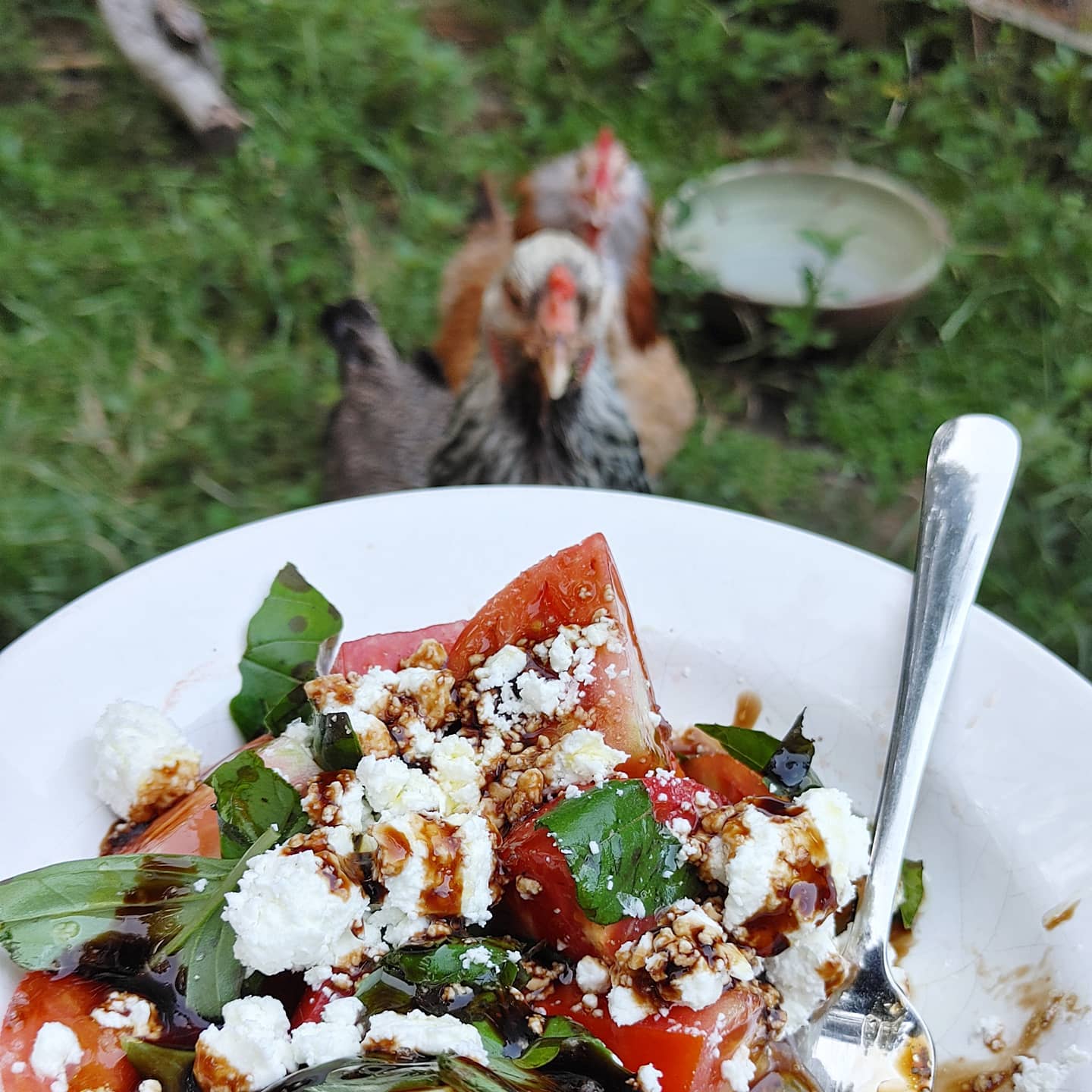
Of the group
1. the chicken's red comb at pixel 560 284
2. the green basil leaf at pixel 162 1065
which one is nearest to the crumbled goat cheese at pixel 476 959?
the green basil leaf at pixel 162 1065

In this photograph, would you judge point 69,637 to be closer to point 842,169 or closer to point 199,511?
point 199,511

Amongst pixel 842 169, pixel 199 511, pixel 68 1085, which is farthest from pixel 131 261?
pixel 68 1085

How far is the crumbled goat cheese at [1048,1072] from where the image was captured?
83 cm

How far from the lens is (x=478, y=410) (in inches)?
78.7

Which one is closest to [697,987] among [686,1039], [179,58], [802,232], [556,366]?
[686,1039]

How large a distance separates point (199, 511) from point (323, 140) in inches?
56.8

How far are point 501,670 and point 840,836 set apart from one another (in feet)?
1.04

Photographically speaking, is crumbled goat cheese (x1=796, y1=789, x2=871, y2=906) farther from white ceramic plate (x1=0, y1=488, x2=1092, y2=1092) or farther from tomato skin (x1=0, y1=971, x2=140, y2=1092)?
tomato skin (x1=0, y1=971, x2=140, y2=1092)

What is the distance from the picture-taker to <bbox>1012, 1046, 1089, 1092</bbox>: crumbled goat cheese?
2.72ft

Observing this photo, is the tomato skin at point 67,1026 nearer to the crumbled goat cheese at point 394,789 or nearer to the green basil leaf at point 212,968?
the green basil leaf at point 212,968

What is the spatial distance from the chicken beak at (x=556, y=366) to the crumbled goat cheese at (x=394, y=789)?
3.55ft

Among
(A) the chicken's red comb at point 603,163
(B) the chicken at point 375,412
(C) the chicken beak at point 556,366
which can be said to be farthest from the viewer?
(A) the chicken's red comb at point 603,163

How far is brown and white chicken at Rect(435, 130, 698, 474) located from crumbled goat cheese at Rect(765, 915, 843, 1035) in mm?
1441

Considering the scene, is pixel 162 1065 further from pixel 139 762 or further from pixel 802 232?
pixel 802 232
